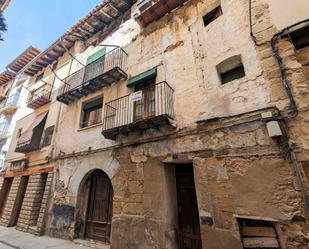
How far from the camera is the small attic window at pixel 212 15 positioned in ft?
18.8

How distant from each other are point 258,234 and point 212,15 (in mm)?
6255

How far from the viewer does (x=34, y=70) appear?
14125 mm

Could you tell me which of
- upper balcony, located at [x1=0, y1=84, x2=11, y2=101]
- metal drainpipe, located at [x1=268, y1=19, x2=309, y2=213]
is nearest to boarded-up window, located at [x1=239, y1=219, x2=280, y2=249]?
metal drainpipe, located at [x1=268, y1=19, x2=309, y2=213]

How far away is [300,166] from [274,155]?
1.41 feet

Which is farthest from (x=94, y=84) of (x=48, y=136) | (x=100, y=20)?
(x=100, y=20)

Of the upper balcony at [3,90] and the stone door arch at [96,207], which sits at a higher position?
the upper balcony at [3,90]

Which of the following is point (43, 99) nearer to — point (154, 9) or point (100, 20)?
point (100, 20)

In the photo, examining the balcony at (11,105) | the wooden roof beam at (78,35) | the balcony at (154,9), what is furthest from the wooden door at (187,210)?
the balcony at (11,105)

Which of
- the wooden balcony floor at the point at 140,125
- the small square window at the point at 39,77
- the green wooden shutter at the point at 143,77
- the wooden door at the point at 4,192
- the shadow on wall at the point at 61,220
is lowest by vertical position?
the shadow on wall at the point at 61,220

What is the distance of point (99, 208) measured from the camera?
653 centimetres

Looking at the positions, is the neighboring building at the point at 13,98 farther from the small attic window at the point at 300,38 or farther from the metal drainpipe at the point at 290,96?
the small attic window at the point at 300,38

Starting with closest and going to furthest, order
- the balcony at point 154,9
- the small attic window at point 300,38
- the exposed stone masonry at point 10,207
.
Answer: the small attic window at point 300,38 → the balcony at point 154,9 → the exposed stone masonry at point 10,207

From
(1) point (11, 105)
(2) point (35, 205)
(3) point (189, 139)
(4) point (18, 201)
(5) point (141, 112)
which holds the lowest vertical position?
(2) point (35, 205)

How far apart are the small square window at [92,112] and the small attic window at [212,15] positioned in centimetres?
509
